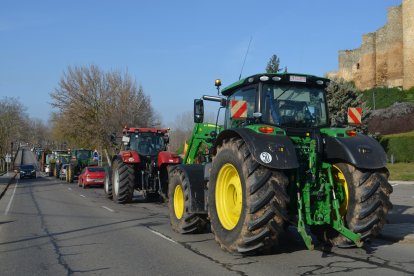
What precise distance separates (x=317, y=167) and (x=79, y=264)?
3.93 meters

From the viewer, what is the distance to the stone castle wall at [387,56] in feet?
170

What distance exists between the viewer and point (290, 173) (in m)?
7.62

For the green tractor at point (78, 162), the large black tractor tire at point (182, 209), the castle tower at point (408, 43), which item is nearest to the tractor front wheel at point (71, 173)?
the green tractor at point (78, 162)

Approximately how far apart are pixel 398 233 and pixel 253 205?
3.76 m

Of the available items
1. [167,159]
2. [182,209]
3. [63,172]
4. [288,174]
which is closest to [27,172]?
[63,172]

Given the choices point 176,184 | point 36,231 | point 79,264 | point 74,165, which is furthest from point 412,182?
point 74,165

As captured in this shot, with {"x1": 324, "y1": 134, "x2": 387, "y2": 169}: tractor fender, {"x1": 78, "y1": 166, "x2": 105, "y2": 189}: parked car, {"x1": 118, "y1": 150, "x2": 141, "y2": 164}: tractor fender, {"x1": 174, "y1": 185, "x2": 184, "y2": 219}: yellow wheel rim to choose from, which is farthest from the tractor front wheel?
{"x1": 324, "y1": 134, "x2": 387, "y2": 169}: tractor fender

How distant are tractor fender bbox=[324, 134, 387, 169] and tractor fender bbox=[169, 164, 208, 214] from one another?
2.59 meters

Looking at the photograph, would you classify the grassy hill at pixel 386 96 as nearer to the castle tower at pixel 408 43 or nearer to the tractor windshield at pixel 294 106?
the castle tower at pixel 408 43

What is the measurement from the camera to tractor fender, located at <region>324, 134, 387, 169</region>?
7.39 meters

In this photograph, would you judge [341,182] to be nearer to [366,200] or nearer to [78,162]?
[366,200]

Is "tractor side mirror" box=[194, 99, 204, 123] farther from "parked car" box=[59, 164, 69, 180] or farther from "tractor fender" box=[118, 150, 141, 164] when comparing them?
"parked car" box=[59, 164, 69, 180]

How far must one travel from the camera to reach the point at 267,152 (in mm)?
7004

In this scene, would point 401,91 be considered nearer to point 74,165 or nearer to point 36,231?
point 74,165
